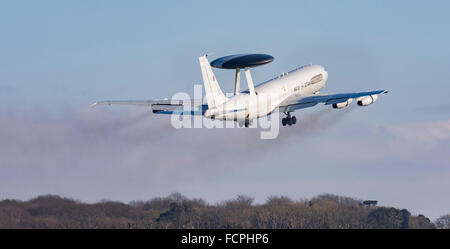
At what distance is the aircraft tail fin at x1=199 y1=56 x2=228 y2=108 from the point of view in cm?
7419

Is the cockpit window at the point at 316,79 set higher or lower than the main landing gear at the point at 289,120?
higher

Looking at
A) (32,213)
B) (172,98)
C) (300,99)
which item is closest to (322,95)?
(300,99)

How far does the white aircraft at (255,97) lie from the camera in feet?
243

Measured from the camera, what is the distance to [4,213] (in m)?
62.9

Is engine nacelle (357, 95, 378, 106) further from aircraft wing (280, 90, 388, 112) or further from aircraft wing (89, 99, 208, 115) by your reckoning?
aircraft wing (89, 99, 208, 115)

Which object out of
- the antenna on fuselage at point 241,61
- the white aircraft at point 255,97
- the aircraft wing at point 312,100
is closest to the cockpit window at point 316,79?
the white aircraft at point 255,97

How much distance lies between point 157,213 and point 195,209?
3106 mm

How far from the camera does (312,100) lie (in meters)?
84.0

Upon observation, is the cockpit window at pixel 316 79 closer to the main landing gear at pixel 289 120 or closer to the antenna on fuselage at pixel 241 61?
the main landing gear at pixel 289 120

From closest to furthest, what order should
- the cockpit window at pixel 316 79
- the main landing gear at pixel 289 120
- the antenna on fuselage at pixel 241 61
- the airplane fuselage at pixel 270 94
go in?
the antenna on fuselage at pixel 241 61
the airplane fuselage at pixel 270 94
the main landing gear at pixel 289 120
the cockpit window at pixel 316 79

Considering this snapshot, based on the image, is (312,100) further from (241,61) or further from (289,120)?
(241,61)

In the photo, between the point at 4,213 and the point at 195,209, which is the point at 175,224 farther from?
the point at 4,213

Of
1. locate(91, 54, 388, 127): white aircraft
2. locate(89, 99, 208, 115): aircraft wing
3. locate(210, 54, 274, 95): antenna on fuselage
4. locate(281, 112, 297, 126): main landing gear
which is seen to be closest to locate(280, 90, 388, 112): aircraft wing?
locate(91, 54, 388, 127): white aircraft

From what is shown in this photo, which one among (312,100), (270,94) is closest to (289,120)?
(312,100)
